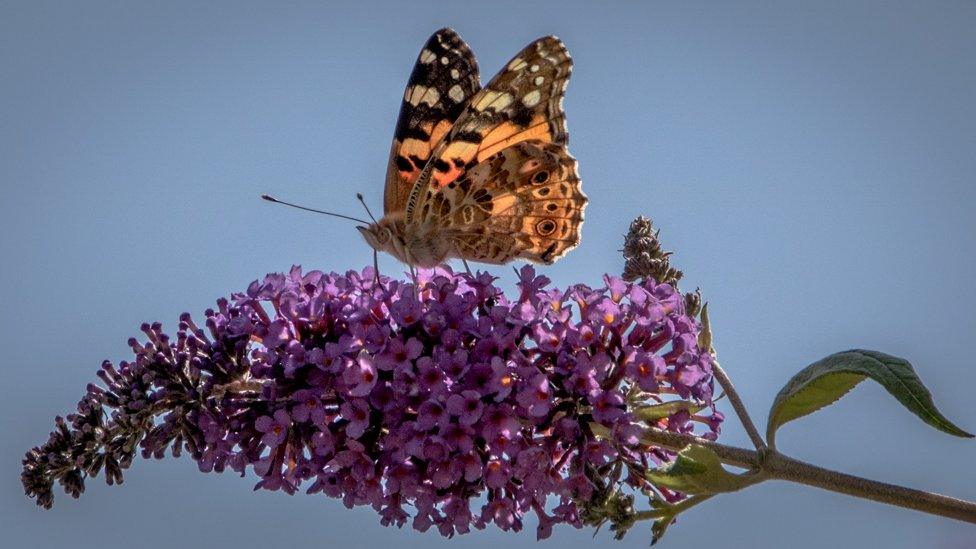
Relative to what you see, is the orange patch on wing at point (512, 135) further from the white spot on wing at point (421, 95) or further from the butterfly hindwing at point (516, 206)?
the white spot on wing at point (421, 95)

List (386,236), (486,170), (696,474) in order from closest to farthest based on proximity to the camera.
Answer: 1. (696,474)
2. (386,236)
3. (486,170)

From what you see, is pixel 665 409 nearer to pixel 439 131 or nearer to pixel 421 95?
pixel 439 131

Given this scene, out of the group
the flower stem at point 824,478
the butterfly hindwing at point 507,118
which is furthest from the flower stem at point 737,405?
the butterfly hindwing at point 507,118

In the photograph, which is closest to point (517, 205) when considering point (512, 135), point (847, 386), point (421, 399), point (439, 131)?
point (512, 135)

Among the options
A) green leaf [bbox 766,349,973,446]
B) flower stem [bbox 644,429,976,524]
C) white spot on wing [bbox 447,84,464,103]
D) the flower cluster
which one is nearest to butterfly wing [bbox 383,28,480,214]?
white spot on wing [bbox 447,84,464,103]

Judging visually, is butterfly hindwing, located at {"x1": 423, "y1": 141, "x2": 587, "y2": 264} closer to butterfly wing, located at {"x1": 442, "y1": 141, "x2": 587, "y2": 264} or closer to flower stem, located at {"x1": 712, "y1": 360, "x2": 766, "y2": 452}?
butterfly wing, located at {"x1": 442, "y1": 141, "x2": 587, "y2": 264}

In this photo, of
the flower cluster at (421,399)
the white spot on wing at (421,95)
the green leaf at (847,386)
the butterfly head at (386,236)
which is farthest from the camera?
the white spot on wing at (421,95)
